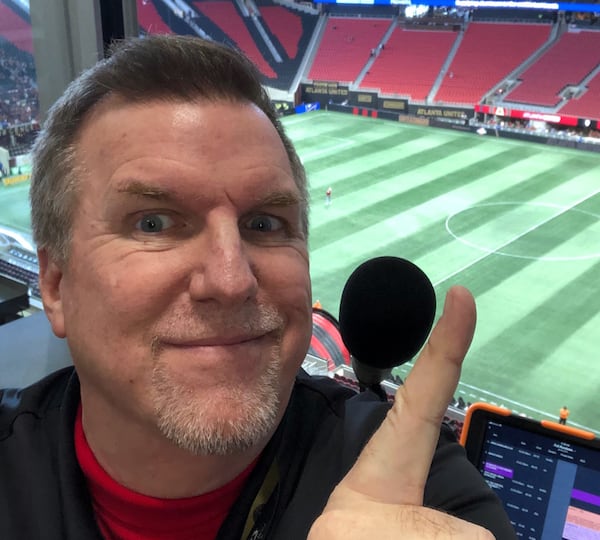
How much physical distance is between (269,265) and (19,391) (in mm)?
589

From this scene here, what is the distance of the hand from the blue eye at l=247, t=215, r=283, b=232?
325 millimetres

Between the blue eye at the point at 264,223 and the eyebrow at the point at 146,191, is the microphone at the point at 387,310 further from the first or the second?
the eyebrow at the point at 146,191

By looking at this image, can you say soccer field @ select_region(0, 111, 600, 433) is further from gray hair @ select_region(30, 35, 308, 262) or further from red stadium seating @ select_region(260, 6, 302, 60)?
red stadium seating @ select_region(260, 6, 302, 60)

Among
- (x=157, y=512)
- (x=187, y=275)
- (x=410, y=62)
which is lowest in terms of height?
(x=410, y=62)

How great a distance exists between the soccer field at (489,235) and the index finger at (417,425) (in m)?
3.20

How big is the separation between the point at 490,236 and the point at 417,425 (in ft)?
29.6

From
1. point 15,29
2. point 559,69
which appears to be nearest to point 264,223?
point 15,29

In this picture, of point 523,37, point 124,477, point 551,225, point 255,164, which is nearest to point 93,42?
point 255,164

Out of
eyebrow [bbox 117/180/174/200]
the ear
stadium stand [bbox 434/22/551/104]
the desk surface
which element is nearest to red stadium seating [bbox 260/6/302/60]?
stadium stand [bbox 434/22/551/104]

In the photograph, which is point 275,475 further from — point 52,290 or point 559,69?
point 559,69

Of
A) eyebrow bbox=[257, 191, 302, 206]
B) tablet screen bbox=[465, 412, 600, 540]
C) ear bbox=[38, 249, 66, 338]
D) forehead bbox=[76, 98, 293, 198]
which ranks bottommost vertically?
tablet screen bbox=[465, 412, 600, 540]

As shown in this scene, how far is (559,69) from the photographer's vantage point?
1633 centimetres

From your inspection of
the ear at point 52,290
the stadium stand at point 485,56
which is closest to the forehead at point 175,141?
the ear at point 52,290

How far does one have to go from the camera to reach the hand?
63cm
